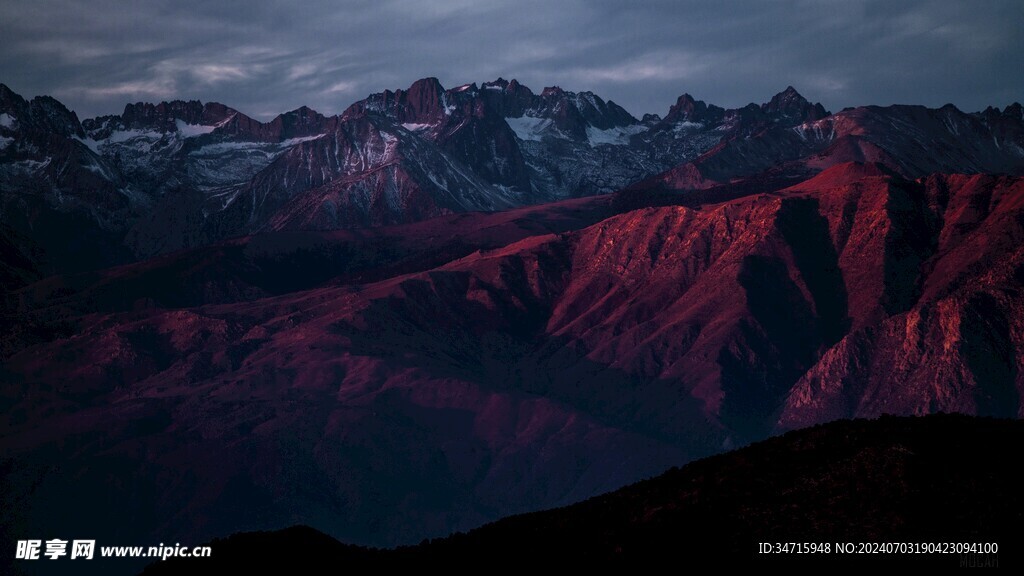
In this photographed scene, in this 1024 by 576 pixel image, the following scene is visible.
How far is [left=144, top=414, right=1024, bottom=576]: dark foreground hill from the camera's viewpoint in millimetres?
56156

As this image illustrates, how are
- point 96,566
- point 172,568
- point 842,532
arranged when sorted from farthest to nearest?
point 96,566
point 172,568
point 842,532

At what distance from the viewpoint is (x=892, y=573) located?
174 ft

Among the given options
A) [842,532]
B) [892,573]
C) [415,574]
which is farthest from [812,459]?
[415,574]

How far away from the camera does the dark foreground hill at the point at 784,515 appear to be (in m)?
56.2

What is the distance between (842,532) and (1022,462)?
8558 millimetres

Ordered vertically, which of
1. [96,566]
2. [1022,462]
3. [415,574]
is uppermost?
[1022,462]

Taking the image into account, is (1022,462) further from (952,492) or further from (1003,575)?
(1003,575)

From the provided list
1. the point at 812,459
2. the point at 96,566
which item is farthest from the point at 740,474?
the point at 96,566

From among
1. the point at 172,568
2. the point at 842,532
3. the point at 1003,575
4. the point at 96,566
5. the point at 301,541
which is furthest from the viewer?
the point at 96,566

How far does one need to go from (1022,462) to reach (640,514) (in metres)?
16.1

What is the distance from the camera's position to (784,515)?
59.4 m

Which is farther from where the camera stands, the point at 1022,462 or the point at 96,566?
the point at 96,566

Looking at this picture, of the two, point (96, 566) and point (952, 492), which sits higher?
point (952, 492)

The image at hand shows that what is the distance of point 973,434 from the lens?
6319 cm
